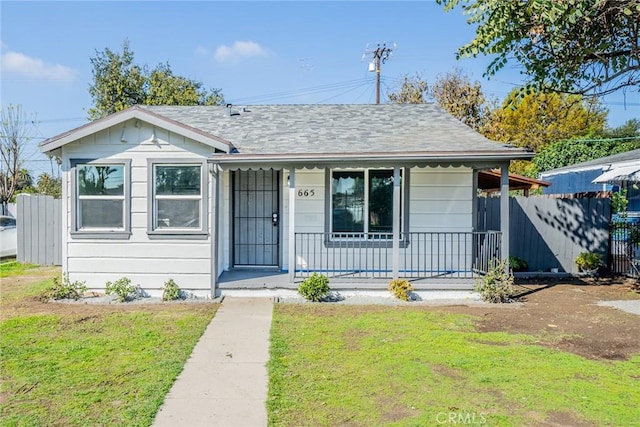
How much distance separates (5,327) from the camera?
6082 mm

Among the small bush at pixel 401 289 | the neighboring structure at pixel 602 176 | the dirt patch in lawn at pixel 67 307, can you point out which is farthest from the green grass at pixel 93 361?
the neighboring structure at pixel 602 176

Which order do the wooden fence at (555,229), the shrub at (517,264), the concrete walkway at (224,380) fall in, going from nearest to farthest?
the concrete walkway at (224,380), the shrub at (517,264), the wooden fence at (555,229)

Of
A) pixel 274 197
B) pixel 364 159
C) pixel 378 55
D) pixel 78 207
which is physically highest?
pixel 378 55

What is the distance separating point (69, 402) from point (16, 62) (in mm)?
27063

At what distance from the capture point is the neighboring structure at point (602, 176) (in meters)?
10.7

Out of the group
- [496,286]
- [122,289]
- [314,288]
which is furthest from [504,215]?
[122,289]

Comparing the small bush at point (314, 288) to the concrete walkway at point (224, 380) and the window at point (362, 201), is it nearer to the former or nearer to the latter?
the concrete walkway at point (224, 380)

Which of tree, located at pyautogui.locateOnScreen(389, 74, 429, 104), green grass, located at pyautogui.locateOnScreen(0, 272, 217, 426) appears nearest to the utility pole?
tree, located at pyautogui.locateOnScreen(389, 74, 429, 104)

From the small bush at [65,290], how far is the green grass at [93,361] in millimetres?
670

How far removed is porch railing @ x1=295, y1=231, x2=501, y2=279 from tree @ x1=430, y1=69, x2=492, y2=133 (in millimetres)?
19006

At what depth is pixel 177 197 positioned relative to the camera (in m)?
8.05

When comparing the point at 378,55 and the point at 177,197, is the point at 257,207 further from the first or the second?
the point at 378,55

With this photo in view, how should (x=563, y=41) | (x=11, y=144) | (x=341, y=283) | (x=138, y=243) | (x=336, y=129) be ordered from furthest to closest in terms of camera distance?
1. (x=11, y=144)
2. (x=336, y=129)
3. (x=341, y=283)
4. (x=563, y=41)
5. (x=138, y=243)

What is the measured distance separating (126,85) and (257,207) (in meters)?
17.9
